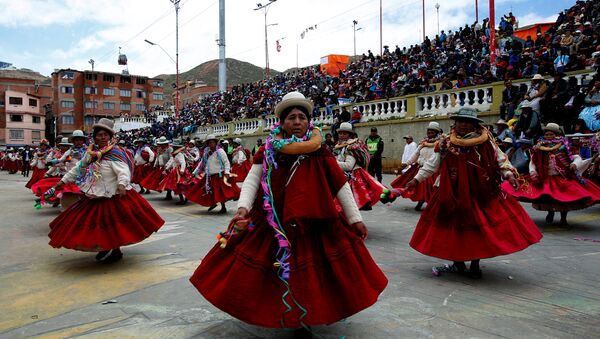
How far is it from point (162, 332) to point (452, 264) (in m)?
3.34

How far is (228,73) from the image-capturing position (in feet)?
420

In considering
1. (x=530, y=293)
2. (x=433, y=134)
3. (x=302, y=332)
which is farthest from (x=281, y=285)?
(x=433, y=134)

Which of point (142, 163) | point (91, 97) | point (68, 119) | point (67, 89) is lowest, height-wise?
point (142, 163)

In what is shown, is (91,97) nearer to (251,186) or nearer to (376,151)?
(376,151)

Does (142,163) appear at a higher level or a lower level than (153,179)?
higher

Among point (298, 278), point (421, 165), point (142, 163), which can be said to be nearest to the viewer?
point (298, 278)

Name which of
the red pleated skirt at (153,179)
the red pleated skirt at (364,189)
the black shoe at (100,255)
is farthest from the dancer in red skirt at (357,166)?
the red pleated skirt at (153,179)

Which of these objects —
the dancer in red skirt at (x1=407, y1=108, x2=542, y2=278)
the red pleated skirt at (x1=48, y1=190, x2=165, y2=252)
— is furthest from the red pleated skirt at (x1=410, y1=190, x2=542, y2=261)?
the red pleated skirt at (x1=48, y1=190, x2=165, y2=252)

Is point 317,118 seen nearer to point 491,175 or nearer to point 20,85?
point 491,175

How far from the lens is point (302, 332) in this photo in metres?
3.35

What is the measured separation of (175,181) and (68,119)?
6988cm

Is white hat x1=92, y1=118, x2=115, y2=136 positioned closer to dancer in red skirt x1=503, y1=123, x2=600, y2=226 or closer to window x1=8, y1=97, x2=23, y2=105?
dancer in red skirt x1=503, y1=123, x2=600, y2=226

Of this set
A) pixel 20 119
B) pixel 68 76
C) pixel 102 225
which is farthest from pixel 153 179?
pixel 68 76

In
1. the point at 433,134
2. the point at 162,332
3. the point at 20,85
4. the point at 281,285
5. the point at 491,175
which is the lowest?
the point at 162,332
